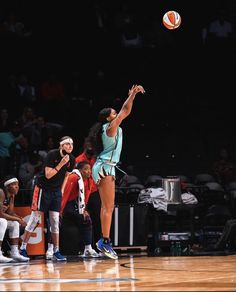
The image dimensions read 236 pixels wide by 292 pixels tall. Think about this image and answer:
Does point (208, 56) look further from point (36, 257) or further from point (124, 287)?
point (124, 287)

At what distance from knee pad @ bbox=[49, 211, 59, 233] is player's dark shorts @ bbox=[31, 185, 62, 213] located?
0.06 meters

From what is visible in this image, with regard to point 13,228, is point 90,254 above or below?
below

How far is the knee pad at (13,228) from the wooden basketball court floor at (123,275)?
2.91 ft

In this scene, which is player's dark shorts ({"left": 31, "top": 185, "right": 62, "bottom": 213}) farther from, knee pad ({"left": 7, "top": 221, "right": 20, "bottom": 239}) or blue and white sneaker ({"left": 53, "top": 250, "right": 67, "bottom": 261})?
blue and white sneaker ({"left": 53, "top": 250, "right": 67, "bottom": 261})

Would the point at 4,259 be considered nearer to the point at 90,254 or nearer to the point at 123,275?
the point at 90,254

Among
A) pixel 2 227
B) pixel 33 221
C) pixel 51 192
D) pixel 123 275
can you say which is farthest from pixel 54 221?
pixel 123 275

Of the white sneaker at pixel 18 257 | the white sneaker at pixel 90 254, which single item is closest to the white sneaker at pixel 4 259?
the white sneaker at pixel 18 257

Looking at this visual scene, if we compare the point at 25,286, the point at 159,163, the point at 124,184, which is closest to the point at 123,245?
the point at 124,184

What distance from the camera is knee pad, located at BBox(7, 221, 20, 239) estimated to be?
12.6m

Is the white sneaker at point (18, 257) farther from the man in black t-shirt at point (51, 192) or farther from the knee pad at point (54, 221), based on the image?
the knee pad at point (54, 221)

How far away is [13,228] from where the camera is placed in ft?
41.2

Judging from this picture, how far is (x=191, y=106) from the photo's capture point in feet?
62.6

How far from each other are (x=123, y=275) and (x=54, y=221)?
3.66 metres

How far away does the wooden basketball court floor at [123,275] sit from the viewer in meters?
7.57
